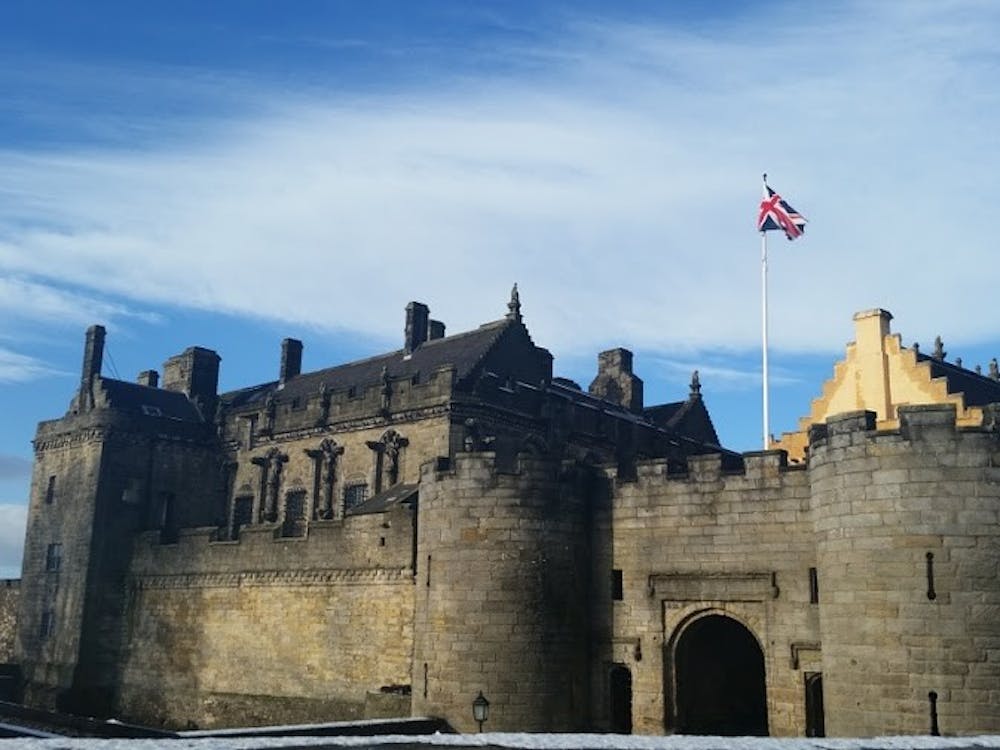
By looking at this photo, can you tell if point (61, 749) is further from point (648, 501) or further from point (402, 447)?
point (402, 447)

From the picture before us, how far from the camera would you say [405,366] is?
41750mm

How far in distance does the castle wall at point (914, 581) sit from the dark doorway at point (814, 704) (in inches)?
70.0

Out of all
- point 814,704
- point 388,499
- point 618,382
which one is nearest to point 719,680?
point 814,704

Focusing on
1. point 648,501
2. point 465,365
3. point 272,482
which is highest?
point 465,365

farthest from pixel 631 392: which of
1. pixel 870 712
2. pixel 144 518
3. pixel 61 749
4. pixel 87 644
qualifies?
pixel 61 749

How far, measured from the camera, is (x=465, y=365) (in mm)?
38312

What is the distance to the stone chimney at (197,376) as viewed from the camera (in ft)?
152

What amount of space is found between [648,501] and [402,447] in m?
14.8

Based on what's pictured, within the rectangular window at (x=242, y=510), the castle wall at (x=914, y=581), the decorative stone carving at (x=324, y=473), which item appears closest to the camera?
the castle wall at (x=914, y=581)

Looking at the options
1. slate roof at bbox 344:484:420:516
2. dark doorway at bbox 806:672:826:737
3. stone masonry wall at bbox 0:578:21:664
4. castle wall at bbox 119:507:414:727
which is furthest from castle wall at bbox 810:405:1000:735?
stone masonry wall at bbox 0:578:21:664

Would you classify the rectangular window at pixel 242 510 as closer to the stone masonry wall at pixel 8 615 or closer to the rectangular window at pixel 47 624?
the rectangular window at pixel 47 624

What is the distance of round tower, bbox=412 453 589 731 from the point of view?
2370 centimetres

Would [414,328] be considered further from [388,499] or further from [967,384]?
[967,384]

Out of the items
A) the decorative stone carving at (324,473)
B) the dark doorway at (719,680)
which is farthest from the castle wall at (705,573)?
the decorative stone carving at (324,473)
